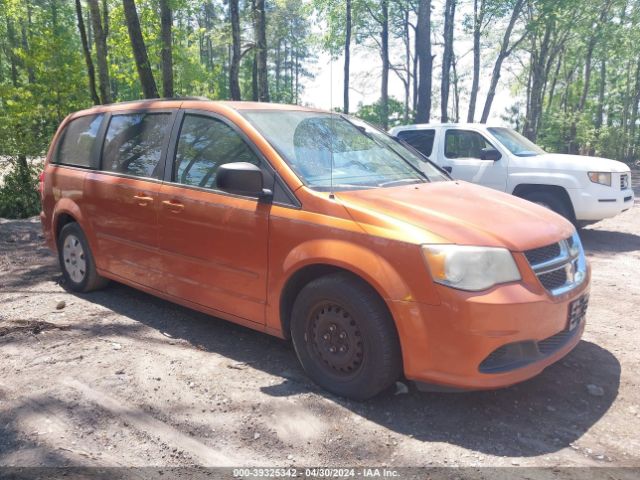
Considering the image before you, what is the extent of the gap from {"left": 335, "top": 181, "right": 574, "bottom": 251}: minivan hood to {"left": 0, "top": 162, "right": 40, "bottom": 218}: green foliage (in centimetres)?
1116

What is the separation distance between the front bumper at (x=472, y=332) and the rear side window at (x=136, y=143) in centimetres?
262

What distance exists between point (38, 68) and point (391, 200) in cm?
1201

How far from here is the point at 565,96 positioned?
129 feet

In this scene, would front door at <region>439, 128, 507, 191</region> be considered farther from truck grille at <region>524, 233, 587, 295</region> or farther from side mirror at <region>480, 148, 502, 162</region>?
truck grille at <region>524, 233, 587, 295</region>

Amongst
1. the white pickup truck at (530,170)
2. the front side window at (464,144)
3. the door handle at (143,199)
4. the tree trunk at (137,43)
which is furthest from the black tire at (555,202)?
the tree trunk at (137,43)

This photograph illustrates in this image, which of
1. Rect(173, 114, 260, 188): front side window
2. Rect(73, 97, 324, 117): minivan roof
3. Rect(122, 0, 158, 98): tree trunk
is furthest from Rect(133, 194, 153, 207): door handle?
Rect(122, 0, 158, 98): tree trunk

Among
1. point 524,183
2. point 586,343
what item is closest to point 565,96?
point 524,183

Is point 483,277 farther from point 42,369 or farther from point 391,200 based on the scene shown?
point 42,369

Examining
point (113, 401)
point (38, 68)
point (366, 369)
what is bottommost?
point (113, 401)

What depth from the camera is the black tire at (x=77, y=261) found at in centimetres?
525

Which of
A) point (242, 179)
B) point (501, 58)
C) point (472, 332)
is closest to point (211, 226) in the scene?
point (242, 179)

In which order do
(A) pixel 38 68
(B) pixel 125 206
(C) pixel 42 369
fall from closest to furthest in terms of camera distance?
1. (C) pixel 42 369
2. (B) pixel 125 206
3. (A) pixel 38 68

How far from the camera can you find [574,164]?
822cm

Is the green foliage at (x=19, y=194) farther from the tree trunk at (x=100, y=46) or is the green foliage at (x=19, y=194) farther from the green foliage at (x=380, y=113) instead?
the green foliage at (x=380, y=113)
